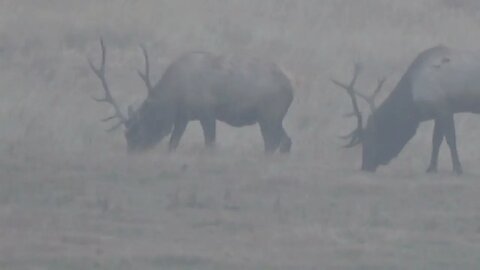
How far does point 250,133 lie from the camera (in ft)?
75.8

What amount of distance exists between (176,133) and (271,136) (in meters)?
1.15

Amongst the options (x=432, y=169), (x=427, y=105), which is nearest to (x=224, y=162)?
(x=432, y=169)

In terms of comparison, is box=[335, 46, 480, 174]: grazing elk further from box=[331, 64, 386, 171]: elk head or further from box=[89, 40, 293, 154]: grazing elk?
box=[89, 40, 293, 154]: grazing elk

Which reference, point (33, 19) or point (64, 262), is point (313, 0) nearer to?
point (33, 19)

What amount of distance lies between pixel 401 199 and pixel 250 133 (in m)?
6.04

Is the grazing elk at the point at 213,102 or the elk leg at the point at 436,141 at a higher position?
the grazing elk at the point at 213,102

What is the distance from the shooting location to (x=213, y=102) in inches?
834

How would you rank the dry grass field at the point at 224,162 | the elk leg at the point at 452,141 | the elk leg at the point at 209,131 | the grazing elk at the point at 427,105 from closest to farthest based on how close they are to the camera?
the dry grass field at the point at 224,162 → the elk leg at the point at 452,141 → the grazing elk at the point at 427,105 → the elk leg at the point at 209,131

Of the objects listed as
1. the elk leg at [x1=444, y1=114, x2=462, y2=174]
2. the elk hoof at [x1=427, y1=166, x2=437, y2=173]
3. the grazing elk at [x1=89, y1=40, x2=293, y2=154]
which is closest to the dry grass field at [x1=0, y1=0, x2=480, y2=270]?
the elk hoof at [x1=427, y1=166, x2=437, y2=173]

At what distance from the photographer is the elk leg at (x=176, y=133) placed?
68.9 feet

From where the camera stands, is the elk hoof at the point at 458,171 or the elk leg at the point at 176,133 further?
the elk leg at the point at 176,133

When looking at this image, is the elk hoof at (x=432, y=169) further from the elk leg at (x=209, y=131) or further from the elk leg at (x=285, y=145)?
the elk leg at (x=209, y=131)

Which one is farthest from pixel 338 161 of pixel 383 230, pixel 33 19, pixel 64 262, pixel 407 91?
pixel 33 19

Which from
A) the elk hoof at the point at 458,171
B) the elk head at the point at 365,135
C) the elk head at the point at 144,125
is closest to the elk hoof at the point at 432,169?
the elk hoof at the point at 458,171
